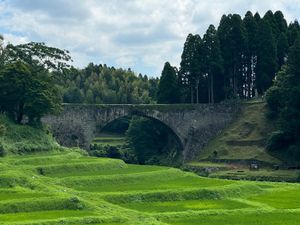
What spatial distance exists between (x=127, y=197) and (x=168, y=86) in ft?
148

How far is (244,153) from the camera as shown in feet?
194

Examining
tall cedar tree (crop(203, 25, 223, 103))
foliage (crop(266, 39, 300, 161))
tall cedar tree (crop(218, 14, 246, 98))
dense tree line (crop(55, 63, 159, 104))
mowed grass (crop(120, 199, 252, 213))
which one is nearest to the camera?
mowed grass (crop(120, 199, 252, 213))

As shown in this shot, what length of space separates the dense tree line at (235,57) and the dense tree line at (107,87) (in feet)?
81.3

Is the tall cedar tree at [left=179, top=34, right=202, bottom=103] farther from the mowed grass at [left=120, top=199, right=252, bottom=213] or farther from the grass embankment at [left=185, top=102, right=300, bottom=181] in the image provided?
the mowed grass at [left=120, top=199, right=252, bottom=213]

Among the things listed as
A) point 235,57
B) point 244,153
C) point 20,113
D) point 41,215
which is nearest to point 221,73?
point 235,57

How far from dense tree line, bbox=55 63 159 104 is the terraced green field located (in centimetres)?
6179

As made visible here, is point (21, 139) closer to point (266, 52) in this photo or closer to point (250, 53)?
point (266, 52)

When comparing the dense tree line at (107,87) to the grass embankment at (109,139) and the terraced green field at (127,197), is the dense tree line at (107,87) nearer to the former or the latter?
the grass embankment at (109,139)

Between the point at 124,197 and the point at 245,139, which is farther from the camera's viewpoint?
the point at 245,139

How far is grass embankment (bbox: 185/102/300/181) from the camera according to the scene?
5225 centimetres

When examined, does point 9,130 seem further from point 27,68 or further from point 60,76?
point 60,76

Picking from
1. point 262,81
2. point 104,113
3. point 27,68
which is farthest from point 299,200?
point 262,81

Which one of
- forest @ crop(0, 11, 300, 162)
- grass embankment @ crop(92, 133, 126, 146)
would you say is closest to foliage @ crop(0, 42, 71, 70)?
forest @ crop(0, 11, 300, 162)

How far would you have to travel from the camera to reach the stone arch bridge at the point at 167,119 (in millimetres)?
61875
